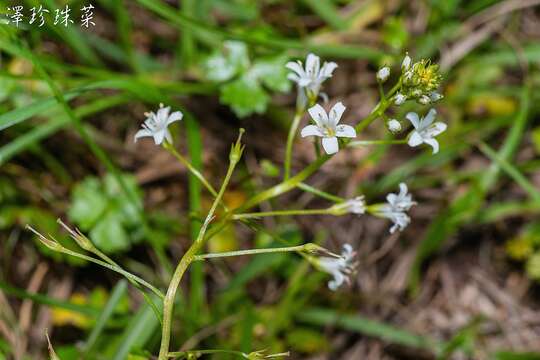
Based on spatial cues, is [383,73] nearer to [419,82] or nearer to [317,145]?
[419,82]

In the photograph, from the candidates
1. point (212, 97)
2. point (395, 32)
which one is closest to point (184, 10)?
point (212, 97)

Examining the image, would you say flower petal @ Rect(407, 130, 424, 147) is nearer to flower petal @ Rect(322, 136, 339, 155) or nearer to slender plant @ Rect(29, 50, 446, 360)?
slender plant @ Rect(29, 50, 446, 360)

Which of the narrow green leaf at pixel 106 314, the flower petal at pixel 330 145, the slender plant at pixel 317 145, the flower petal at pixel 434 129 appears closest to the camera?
the slender plant at pixel 317 145

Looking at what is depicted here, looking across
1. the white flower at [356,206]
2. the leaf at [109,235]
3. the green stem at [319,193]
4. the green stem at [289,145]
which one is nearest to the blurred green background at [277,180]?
the leaf at [109,235]

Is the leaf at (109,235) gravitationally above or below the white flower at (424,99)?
below

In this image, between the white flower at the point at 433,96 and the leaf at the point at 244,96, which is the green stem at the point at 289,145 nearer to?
the white flower at the point at 433,96

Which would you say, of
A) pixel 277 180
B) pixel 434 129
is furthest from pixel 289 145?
pixel 277 180

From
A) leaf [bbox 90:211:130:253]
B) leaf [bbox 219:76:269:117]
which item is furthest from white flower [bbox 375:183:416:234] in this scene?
leaf [bbox 90:211:130:253]
